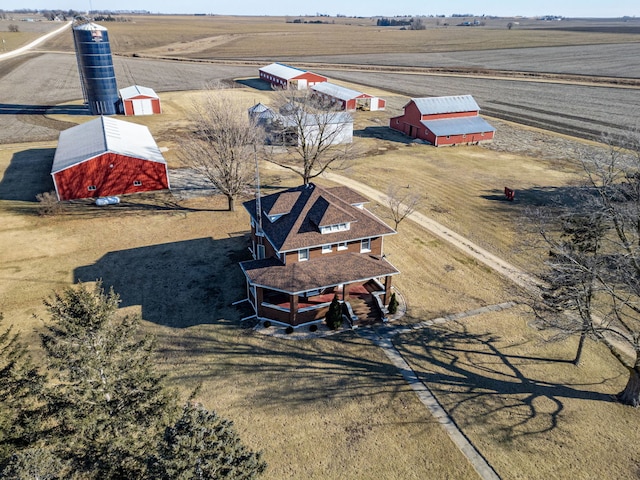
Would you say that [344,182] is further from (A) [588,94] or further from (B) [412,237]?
(A) [588,94]

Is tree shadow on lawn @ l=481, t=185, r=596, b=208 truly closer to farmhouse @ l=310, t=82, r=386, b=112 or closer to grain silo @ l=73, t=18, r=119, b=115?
farmhouse @ l=310, t=82, r=386, b=112

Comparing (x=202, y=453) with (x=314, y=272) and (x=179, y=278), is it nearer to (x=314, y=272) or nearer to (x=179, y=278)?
(x=314, y=272)

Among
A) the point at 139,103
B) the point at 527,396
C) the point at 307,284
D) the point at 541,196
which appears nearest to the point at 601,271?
the point at 527,396

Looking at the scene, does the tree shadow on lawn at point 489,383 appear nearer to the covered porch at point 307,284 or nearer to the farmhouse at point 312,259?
the covered porch at point 307,284

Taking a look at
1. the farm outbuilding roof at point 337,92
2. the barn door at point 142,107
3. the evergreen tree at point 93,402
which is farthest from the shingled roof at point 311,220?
the barn door at point 142,107

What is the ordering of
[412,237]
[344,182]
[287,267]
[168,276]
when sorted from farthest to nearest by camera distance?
[344,182] < [412,237] < [168,276] < [287,267]

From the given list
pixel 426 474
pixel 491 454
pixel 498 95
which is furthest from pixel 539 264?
pixel 498 95
